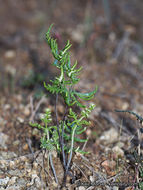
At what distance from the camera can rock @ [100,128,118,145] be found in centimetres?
201

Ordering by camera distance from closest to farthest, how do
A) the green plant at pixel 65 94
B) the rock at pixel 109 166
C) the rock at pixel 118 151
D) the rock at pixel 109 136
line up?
the green plant at pixel 65 94, the rock at pixel 109 166, the rock at pixel 118 151, the rock at pixel 109 136

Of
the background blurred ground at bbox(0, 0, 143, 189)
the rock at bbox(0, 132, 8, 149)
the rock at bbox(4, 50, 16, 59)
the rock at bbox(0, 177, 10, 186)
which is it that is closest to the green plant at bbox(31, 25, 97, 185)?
the background blurred ground at bbox(0, 0, 143, 189)

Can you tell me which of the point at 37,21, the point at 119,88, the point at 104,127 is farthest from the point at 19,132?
the point at 37,21

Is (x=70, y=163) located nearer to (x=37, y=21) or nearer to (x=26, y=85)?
(x=26, y=85)

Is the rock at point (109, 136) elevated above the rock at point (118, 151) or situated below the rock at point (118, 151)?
above

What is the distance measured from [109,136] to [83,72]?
44.7 inches

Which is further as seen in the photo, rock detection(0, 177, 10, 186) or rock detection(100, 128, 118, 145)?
rock detection(100, 128, 118, 145)

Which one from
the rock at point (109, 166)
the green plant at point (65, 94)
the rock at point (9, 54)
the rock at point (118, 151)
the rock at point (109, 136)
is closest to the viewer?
the green plant at point (65, 94)

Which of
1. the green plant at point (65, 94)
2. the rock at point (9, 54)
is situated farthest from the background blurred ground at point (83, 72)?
the green plant at point (65, 94)

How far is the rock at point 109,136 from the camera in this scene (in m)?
2.01

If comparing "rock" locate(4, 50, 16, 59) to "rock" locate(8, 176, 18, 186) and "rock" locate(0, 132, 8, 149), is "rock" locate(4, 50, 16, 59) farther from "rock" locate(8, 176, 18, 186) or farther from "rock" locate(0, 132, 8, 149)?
"rock" locate(8, 176, 18, 186)

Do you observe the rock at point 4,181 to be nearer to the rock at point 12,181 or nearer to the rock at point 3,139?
the rock at point 12,181

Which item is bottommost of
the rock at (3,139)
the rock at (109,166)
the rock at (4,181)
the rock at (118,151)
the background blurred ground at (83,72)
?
the rock at (4,181)

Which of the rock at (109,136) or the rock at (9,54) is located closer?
the rock at (109,136)
